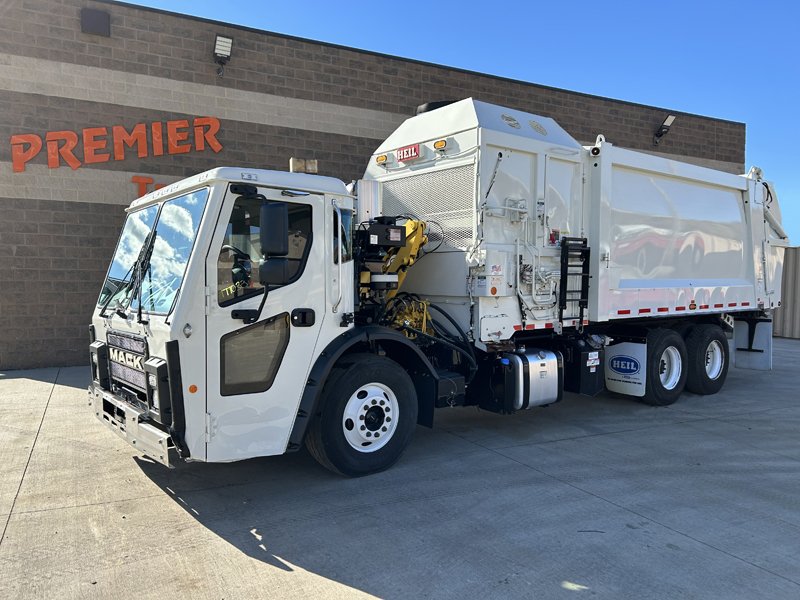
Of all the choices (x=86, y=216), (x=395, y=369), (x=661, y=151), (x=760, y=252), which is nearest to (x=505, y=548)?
(x=395, y=369)

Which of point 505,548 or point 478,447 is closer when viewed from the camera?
point 505,548

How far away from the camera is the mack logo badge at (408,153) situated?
6.53 meters

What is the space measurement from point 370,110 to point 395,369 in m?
9.63

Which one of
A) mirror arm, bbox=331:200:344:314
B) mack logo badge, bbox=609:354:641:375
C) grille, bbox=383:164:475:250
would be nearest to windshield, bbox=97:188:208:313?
mirror arm, bbox=331:200:344:314

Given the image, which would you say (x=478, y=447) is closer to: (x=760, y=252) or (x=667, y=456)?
(x=667, y=456)

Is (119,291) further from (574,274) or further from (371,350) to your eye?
(574,274)

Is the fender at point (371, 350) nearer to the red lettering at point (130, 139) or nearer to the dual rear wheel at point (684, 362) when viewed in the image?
the dual rear wheel at point (684, 362)

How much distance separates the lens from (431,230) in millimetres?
6391

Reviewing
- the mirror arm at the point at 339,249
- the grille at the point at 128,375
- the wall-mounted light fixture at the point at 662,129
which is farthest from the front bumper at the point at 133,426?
the wall-mounted light fixture at the point at 662,129

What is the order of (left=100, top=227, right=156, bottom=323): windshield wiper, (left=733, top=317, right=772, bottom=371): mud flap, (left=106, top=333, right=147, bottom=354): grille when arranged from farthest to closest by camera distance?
(left=733, top=317, right=772, bottom=371): mud flap → (left=100, top=227, right=156, bottom=323): windshield wiper → (left=106, top=333, right=147, bottom=354): grille

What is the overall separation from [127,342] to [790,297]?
714 inches

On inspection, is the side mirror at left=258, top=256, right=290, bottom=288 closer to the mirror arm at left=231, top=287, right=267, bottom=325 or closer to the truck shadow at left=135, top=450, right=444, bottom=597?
the mirror arm at left=231, top=287, right=267, bottom=325

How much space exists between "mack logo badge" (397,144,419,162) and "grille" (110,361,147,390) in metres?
3.73

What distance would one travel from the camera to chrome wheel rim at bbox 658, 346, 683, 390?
27.1 ft
